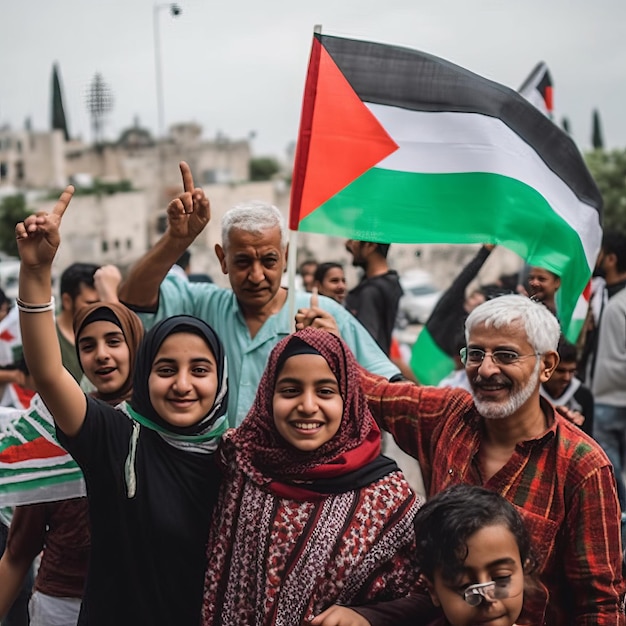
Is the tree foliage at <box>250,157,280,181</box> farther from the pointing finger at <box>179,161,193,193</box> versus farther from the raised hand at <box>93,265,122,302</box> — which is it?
the pointing finger at <box>179,161,193,193</box>

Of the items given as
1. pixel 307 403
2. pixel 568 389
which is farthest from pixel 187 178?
pixel 568 389

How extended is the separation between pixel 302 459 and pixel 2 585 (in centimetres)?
116

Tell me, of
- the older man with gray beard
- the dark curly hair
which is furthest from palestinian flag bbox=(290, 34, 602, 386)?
the dark curly hair

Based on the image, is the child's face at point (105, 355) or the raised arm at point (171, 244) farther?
the raised arm at point (171, 244)

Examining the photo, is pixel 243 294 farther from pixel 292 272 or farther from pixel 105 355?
pixel 105 355

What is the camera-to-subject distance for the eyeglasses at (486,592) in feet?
7.89

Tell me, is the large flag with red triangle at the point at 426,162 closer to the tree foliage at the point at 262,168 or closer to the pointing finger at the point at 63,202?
the pointing finger at the point at 63,202

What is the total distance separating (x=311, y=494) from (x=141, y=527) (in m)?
0.51

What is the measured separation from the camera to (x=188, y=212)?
3758 millimetres

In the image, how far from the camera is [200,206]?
3.78 meters

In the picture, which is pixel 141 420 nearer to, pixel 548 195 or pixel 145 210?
pixel 548 195

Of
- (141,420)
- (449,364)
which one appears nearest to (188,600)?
(141,420)

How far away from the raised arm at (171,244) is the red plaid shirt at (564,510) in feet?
4.53

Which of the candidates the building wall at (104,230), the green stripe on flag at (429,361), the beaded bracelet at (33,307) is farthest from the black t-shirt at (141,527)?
the building wall at (104,230)
